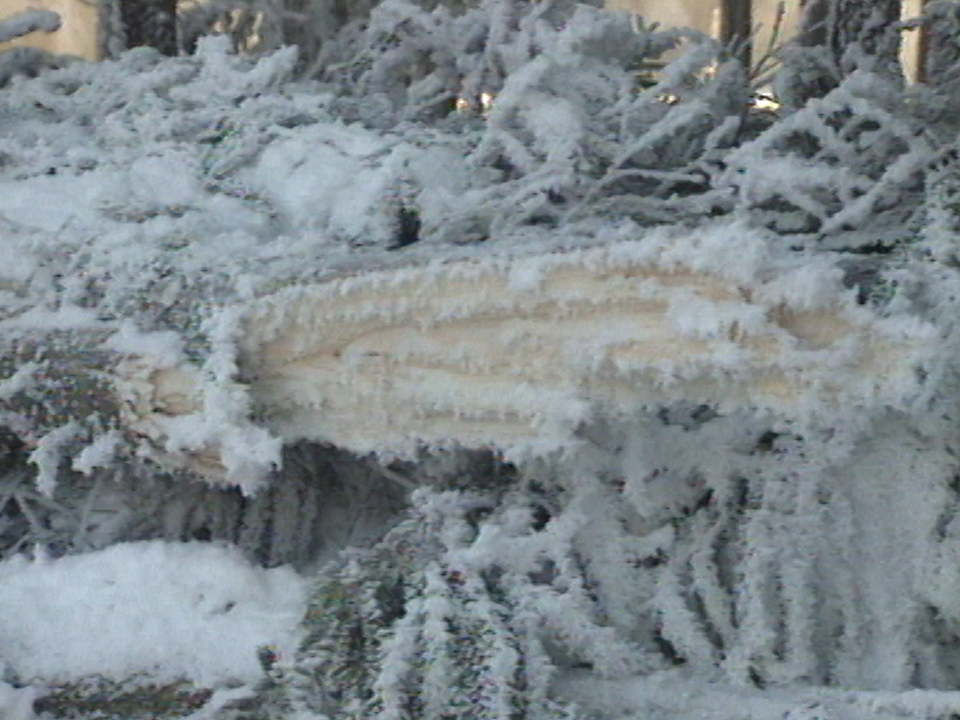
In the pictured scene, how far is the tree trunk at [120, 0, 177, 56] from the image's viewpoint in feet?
4.35

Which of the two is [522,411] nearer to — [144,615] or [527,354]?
[527,354]

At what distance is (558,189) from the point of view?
87cm

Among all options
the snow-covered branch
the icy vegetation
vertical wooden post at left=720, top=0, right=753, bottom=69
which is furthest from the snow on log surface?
vertical wooden post at left=720, top=0, right=753, bottom=69

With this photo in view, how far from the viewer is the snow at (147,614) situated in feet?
2.57

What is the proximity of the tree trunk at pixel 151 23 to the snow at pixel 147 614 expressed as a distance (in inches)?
26.2

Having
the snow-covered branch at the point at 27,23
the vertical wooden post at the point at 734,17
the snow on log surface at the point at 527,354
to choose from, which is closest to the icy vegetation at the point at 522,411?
the snow on log surface at the point at 527,354

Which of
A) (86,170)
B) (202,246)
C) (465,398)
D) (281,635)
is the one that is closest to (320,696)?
(281,635)

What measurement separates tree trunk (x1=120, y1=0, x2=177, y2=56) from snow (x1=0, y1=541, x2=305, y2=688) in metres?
0.66

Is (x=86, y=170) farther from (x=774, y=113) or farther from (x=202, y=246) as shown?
(x=774, y=113)

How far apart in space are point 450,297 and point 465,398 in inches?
2.7

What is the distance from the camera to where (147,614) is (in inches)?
32.0

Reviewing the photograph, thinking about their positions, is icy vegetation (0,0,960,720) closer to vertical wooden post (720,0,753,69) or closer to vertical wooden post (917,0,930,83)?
vertical wooden post (917,0,930,83)

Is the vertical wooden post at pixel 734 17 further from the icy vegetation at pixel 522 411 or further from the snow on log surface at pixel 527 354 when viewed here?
the snow on log surface at pixel 527 354

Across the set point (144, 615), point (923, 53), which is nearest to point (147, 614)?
point (144, 615)
